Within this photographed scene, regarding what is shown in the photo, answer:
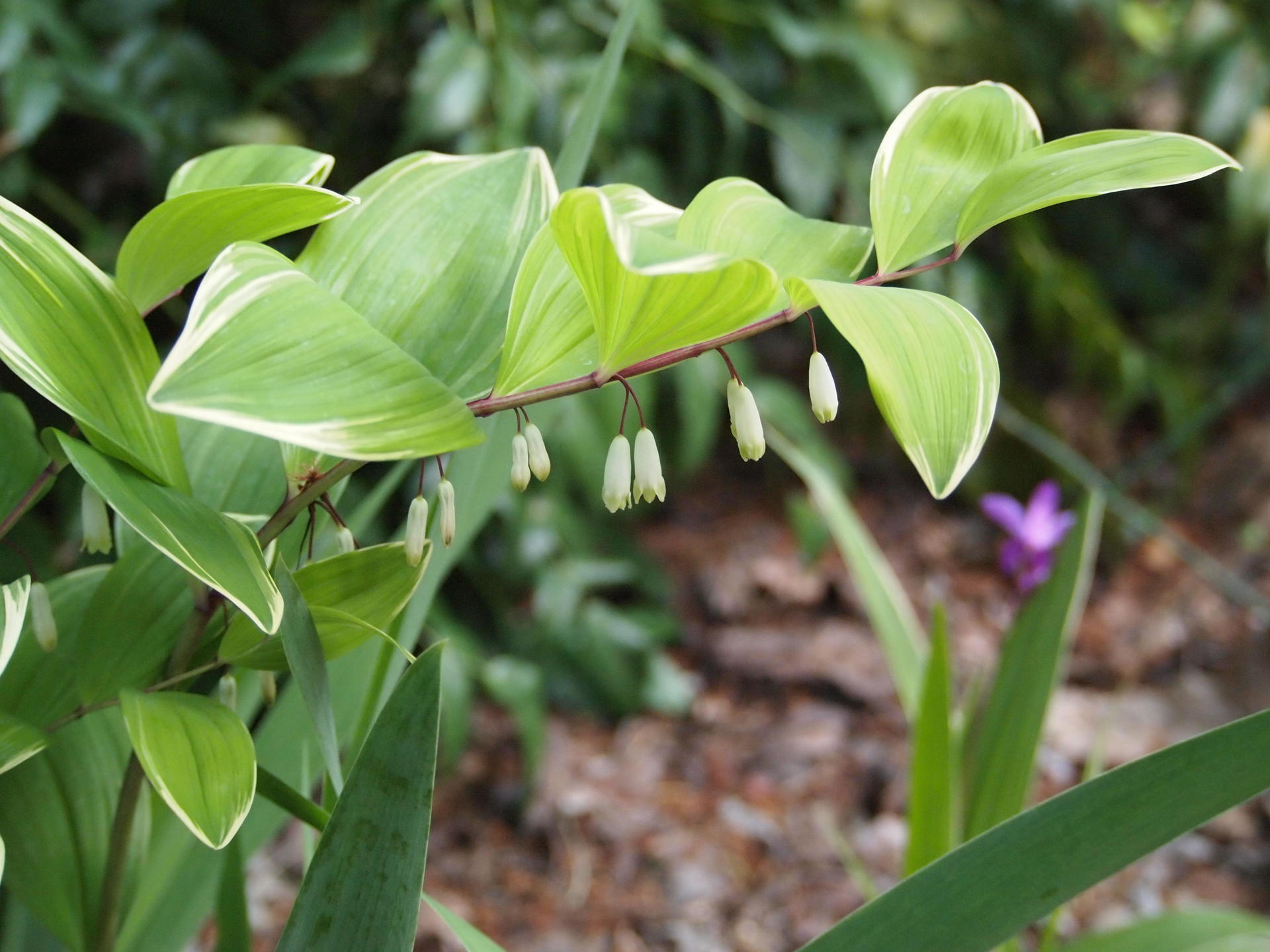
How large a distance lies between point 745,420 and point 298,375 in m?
0.15

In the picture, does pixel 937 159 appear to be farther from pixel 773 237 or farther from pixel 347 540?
pixel 347 540

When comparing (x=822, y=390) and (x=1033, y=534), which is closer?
(x=822, y=390)

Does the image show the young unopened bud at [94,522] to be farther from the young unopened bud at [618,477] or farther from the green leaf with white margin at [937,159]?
the green leaf with white margin at [937,159]

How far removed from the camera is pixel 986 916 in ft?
1.21

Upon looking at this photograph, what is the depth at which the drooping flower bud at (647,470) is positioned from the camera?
347 mm

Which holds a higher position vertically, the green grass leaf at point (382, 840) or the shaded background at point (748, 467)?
the shaded background at point (748, 467)

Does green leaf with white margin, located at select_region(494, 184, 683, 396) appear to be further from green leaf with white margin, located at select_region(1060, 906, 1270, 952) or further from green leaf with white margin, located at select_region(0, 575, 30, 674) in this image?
green leaf with white margin, located at select_region(1060, 906, 1270, 952)

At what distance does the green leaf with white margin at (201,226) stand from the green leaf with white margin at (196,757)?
6.0 inches

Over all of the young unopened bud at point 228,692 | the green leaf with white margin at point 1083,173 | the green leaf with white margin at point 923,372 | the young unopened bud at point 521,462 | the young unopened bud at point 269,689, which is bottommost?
the young unopened bud at point 228,692

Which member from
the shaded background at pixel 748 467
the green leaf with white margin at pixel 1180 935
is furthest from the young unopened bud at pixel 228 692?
the green leaf with white margin at pixel 1180 935

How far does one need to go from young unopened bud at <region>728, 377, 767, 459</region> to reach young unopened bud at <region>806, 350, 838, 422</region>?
0.02 m

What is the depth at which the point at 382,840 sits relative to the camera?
0.34 metres

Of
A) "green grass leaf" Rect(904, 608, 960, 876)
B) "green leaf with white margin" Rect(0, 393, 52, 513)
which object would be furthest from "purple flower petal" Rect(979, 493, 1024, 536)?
"green leaf with white margin" Rect(0, 393, 52, 513)

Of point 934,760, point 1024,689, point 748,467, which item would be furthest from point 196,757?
point 748,467
